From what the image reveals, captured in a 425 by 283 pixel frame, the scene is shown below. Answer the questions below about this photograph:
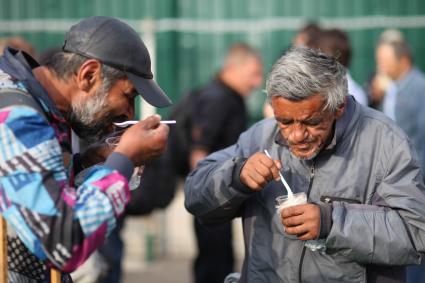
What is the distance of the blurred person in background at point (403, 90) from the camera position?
7019mm

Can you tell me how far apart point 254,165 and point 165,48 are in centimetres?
547

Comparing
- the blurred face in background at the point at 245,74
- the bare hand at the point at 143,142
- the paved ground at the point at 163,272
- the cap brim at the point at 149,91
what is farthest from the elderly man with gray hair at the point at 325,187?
the paved ground at the point at 163,272

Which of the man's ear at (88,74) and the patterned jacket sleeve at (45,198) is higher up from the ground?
the man's ear at (88,74)

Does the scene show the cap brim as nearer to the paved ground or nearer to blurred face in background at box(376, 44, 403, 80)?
blurred face in background at box(376, 44, 403, 80)

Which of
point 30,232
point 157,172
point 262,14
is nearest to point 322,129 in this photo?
point 30,232

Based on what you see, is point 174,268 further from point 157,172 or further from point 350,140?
point 350,140

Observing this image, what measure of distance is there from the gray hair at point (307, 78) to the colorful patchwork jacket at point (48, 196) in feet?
2.85

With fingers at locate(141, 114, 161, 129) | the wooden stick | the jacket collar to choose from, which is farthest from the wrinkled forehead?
the wooden stick

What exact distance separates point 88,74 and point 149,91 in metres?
0.23

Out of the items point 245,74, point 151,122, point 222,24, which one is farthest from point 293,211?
point 222,24

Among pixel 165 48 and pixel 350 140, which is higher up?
pixel 350 140

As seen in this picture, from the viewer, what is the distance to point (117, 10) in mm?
8734

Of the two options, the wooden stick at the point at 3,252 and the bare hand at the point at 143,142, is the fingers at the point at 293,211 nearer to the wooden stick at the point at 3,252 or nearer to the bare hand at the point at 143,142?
the bare hand at the point at 143,142

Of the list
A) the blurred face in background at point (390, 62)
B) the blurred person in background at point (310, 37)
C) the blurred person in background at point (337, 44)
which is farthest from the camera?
the blurred face in background at point (390, 62)
